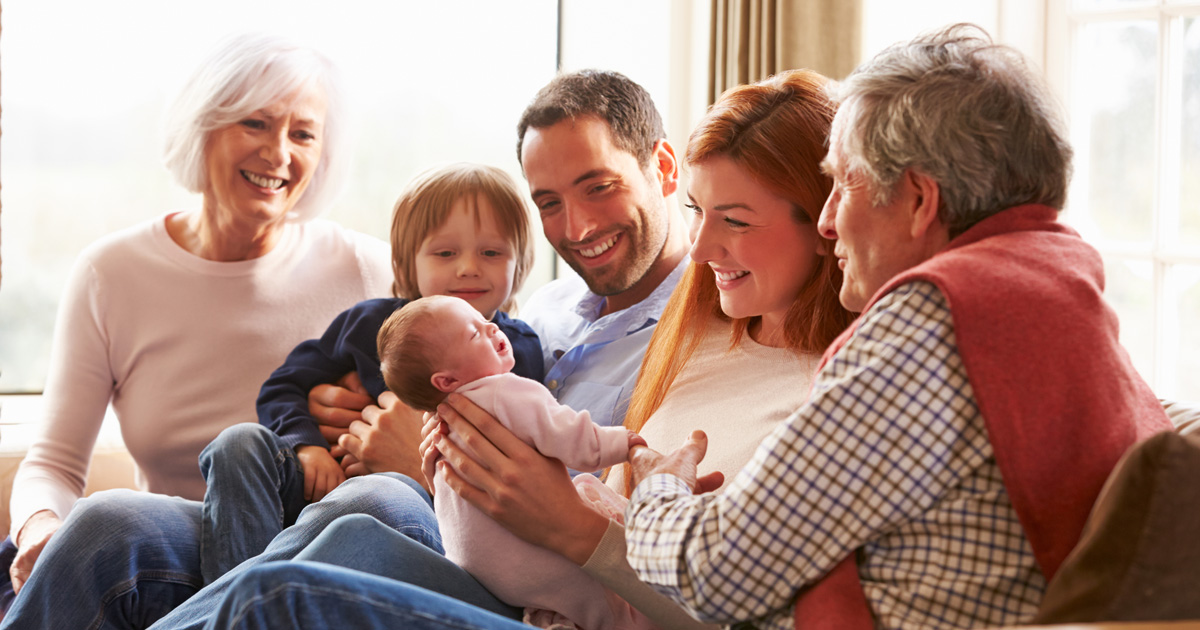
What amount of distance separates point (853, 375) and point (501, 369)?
2.38 feet

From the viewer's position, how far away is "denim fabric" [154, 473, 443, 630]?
5.13 feet

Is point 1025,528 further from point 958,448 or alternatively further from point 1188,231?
point 1188,231

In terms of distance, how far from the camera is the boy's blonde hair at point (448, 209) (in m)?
2.15

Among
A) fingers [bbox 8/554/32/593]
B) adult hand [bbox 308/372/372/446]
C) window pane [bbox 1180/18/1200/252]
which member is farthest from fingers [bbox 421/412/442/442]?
window pane [bbox 1180/18/1200/252]

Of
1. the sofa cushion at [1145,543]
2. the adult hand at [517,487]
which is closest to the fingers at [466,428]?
the adult hand at [517,487]

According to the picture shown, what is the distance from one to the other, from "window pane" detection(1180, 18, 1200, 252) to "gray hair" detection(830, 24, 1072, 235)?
1759mm

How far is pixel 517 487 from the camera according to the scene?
143 centimetres

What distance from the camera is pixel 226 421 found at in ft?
7.48

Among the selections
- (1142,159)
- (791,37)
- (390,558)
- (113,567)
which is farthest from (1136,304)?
(113,567)

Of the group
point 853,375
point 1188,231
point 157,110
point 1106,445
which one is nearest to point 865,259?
point 853,375

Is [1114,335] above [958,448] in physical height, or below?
above

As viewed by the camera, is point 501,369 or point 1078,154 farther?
point 1078,154

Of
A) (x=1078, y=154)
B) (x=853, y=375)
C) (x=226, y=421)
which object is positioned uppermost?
(x=1078, y=154)

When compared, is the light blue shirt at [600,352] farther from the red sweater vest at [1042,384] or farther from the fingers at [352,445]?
the red sweater vest at [1042,384]
